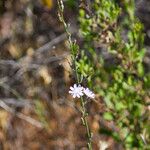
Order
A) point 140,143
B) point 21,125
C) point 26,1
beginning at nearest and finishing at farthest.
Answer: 1. point 140,143
2. point 21,125
3. point 26,1

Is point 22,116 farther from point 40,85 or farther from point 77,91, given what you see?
point 77,91

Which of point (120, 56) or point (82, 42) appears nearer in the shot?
point (120, 56)

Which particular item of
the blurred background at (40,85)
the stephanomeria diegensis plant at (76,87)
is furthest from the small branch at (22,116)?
the stephanomeria diegensis plant at (76,87)

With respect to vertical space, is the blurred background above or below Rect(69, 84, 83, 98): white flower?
above

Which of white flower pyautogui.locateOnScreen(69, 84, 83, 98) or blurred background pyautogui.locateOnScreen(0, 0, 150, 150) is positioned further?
blurred background pyautogui.locateOnScreen(0, 0, 150, 150)

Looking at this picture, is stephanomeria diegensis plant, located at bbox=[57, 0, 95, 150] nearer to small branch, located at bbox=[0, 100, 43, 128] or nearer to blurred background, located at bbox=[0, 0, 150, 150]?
blurred background, located at bbox=[0, 0, 150, 150]

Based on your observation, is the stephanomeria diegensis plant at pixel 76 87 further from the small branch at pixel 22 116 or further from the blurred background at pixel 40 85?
the small branch at pixel 22 116

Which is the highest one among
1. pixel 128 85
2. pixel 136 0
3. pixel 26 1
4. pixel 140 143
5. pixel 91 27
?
pixel 26 1

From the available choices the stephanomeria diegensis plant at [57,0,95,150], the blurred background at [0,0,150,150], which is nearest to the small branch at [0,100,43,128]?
the blurred background at [0,0,150,150]

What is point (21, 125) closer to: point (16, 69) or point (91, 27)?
point (16, 69)

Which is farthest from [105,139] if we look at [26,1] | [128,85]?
[26,1]
